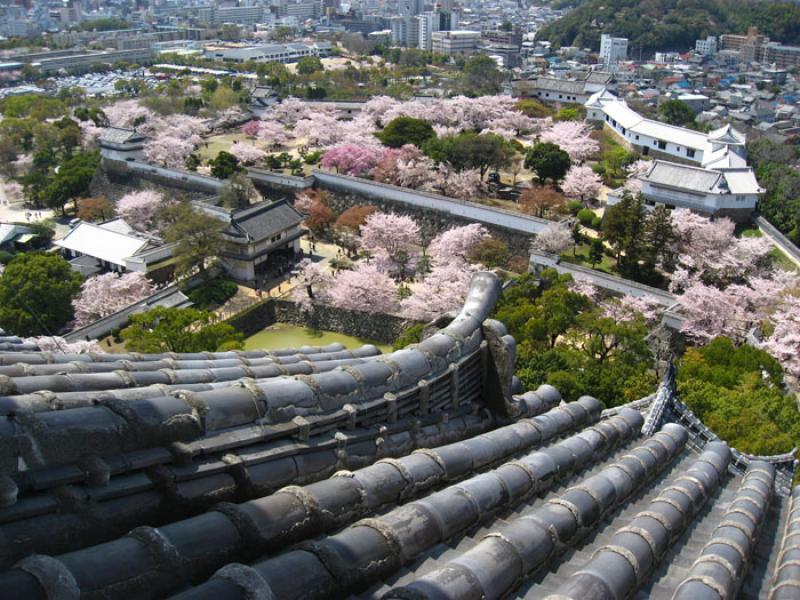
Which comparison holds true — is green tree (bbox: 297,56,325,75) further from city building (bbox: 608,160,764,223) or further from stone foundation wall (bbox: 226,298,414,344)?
stone foundation wall (bbox: 226,298,414,344)

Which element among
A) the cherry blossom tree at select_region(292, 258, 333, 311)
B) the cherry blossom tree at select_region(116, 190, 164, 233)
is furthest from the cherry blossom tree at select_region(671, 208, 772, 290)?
the cherry blossom tree at select_region(116, 190, 164, 233)

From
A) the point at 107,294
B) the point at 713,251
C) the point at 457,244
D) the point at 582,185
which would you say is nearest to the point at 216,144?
the point at 107,294

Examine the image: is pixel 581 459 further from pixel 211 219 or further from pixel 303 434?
pixel 211 219

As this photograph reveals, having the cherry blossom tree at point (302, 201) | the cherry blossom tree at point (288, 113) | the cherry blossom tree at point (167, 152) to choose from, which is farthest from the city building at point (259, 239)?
the cherry blossom tree at point (288, 113)

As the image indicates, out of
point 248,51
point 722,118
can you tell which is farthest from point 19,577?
point 248,51

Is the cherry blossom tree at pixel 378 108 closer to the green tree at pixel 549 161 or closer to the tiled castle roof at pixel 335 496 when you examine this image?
the green tree at pixel 549 161

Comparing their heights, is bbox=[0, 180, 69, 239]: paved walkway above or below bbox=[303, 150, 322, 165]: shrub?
below
